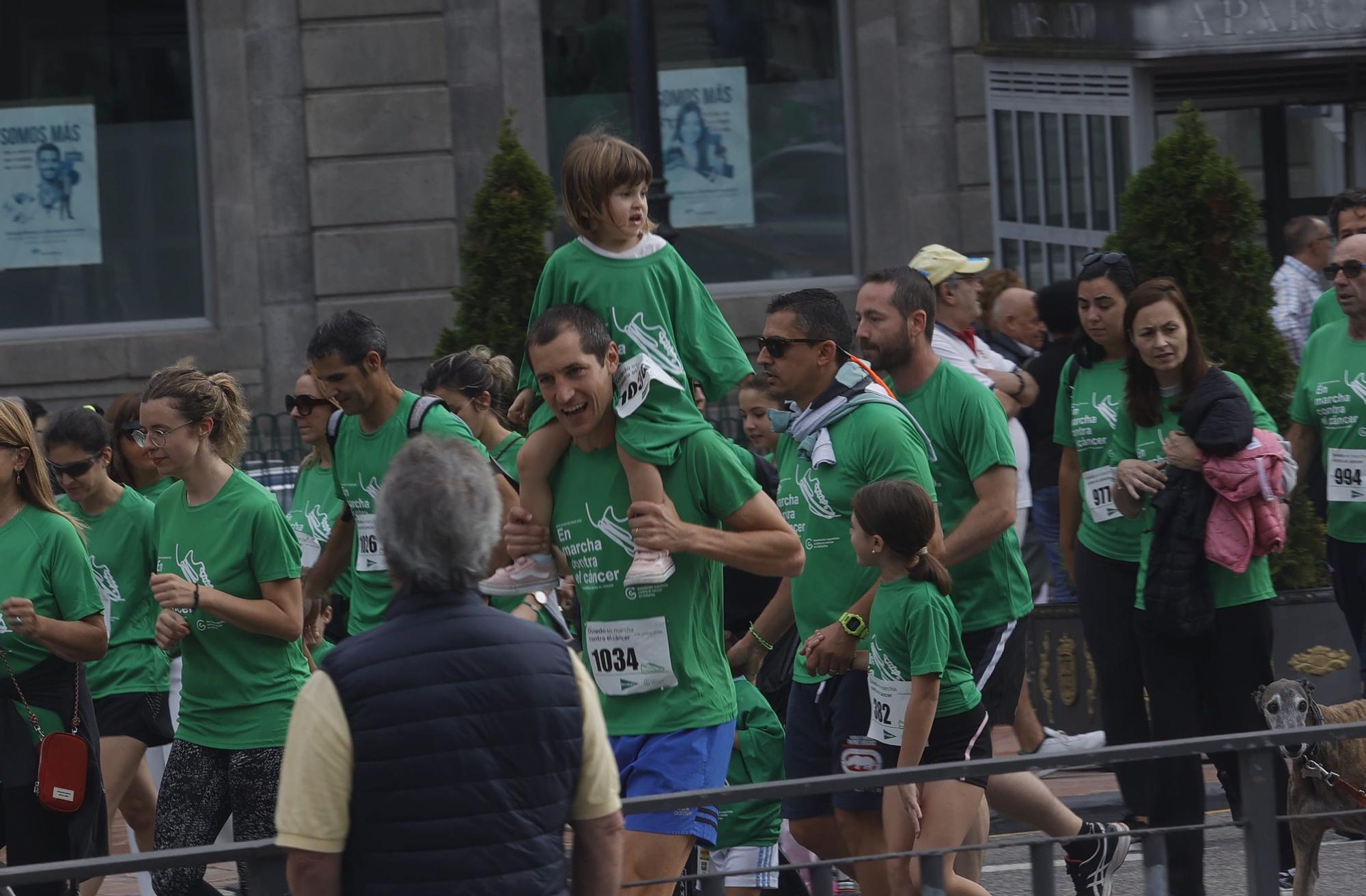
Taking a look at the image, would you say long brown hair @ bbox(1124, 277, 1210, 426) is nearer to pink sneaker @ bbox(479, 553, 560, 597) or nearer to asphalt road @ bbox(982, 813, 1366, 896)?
asphalt road @ bbox(982, 813, 1366, 896)

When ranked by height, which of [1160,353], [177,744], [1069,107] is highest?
[1069,107]

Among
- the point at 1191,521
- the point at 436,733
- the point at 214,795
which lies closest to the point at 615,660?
the point at 214,795

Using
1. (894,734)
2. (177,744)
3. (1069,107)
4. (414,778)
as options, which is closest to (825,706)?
(894,734)

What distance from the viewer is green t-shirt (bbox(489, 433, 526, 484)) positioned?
23.9 ft

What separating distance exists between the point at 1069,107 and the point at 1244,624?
7.33 m

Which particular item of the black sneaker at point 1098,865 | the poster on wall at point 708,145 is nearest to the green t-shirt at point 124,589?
the black sneaker at point 1098,865

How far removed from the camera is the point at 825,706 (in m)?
5.75

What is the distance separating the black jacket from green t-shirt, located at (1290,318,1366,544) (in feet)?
3.14

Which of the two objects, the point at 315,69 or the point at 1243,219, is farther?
the point at 315,69

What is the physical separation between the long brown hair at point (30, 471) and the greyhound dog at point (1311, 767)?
11.7ft

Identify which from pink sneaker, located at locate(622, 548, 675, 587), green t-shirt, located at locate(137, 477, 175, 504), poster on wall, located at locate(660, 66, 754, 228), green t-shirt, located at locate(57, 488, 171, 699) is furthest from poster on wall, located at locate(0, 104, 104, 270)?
pink sneaker, located at locate(622, 548, 675, 587)

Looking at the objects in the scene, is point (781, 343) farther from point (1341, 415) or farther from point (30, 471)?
point (1341, 415)

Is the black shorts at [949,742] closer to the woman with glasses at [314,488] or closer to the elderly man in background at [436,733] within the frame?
the elderly man in background at [436,733]

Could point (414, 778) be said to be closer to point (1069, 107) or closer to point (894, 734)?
point (894, 734)
